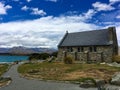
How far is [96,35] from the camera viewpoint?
65312 mm

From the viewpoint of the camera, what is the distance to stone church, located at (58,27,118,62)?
197 feet

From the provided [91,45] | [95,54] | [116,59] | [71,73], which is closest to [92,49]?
[91,45]

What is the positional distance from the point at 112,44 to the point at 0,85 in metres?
36.6

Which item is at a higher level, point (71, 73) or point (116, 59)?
point (116, 59)

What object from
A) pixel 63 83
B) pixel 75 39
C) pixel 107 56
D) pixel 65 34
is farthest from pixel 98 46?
pixel 63 83

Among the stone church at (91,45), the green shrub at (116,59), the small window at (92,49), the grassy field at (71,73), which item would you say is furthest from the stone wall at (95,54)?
the grassy field at (71,73)

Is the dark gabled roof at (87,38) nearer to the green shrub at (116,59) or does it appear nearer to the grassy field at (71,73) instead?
the green shrub at (116,59)

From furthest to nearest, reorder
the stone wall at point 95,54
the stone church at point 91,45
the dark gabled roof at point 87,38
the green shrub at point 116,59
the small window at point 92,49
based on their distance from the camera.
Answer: the small window at point 92,49 < the dark gabled roof at point 87,38 < the stone church at point 91,45 < the stone wall at point 95,54 < the green shrub at point 116,59

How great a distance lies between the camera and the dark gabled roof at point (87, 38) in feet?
204

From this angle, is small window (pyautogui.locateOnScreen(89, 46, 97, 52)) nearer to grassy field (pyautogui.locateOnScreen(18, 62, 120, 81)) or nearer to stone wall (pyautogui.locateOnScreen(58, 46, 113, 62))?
stone wall (pyautogui.locateOnScreen(58, 46, 113, 62))

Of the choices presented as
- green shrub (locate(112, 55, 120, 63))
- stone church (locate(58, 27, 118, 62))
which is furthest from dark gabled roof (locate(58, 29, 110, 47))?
green shrub (locate(112, 55, 120, 63))

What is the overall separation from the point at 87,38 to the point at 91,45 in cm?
396

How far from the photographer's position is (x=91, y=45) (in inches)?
2505

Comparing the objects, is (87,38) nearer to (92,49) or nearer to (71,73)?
(92,49)
